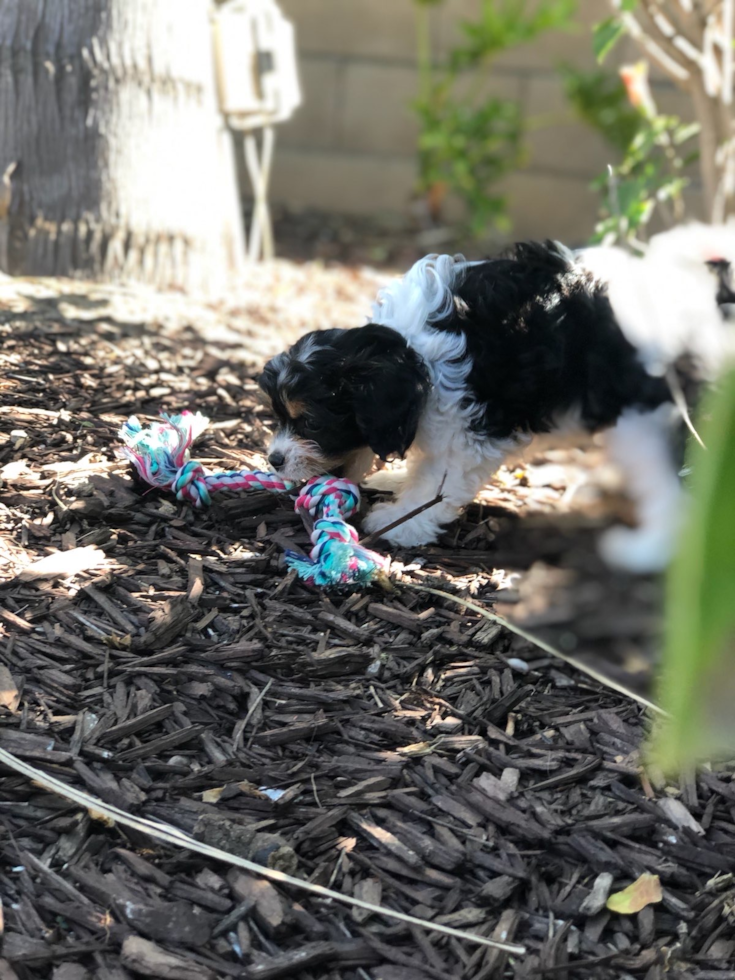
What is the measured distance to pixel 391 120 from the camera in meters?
9.62

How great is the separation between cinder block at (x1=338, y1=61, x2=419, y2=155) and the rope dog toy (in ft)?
21.8

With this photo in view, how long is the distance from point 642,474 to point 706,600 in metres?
3.49

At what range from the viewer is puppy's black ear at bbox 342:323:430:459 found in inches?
137

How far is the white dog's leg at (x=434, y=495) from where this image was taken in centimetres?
372

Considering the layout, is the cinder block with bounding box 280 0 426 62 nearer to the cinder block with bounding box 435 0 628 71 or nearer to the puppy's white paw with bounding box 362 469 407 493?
the cinder block with bounding box 435 0 628 71

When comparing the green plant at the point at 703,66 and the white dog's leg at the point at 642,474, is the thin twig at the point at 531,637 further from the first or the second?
the green plant at the point at 703,66

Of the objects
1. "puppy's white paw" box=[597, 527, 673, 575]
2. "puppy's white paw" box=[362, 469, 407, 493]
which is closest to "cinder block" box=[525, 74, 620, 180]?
"puppy's white paw" box=[362, 469, 407, 493]

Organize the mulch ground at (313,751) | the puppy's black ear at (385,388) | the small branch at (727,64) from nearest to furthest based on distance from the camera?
1. the mulch ground at (313,751)
2. the puppy's black ear at (385,388)
3. the small branch at (727,64)

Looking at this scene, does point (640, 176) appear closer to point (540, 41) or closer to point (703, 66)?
point (703, 66)

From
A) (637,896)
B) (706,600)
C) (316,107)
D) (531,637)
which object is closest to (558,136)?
(316,107)

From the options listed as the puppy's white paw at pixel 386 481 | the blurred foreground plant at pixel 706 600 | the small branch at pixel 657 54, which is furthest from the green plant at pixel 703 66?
the blurred foreground plant at pixel 706 600

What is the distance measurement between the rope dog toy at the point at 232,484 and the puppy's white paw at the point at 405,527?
0.09 metres

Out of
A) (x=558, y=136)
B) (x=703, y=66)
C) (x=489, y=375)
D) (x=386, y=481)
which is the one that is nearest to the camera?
(x=489, y=375)

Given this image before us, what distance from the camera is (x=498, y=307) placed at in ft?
12.1
